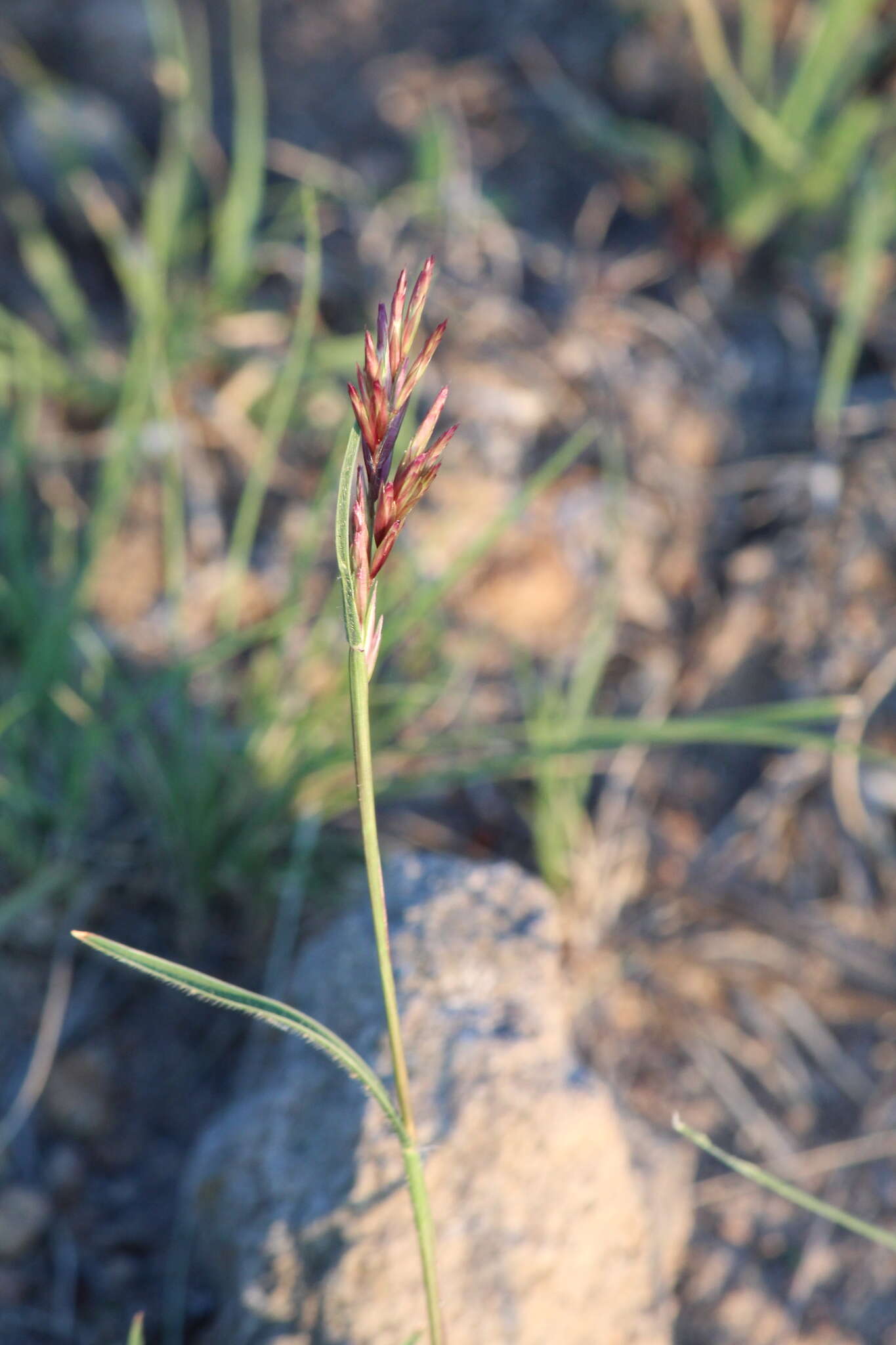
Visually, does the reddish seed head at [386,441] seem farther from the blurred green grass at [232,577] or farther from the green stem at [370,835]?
the blurred green grass at [232,577]

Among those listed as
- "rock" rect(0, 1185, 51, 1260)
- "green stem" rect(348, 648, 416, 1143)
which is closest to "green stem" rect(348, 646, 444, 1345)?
"green stem" rect(348, 648, 416, 1143)

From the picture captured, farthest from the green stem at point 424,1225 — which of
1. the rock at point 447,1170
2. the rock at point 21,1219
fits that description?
the rock at point 21,1219

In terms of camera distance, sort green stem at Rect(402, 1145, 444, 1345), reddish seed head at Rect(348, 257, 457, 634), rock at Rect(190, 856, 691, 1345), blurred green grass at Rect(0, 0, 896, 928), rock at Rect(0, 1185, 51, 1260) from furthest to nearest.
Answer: blurred green grass at Rect(0, 0, 896, 928) → rock at Rect(0, 1185, 51, 1260) → rock at Rect(190, 856, 691, 1345) → green stem at Rect(402, 1145, 444, 1345) → reddish seed head at Rect(348, 257, 457, 634)

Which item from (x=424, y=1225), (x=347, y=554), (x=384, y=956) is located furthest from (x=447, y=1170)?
(x=347, y=554)

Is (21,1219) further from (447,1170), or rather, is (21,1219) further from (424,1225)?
(424,1225)

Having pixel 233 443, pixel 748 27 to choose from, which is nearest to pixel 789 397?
pixel 748 27

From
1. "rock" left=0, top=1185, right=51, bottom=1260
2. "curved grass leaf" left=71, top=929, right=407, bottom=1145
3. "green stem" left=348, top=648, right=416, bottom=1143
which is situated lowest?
"rock" left=0, top=1185, right=51, bottom=1260

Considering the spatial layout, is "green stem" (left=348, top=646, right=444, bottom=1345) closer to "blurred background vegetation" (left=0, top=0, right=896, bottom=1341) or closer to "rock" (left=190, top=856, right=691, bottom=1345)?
"rock" (left=190, top=856, right=691, bottom=1345)
